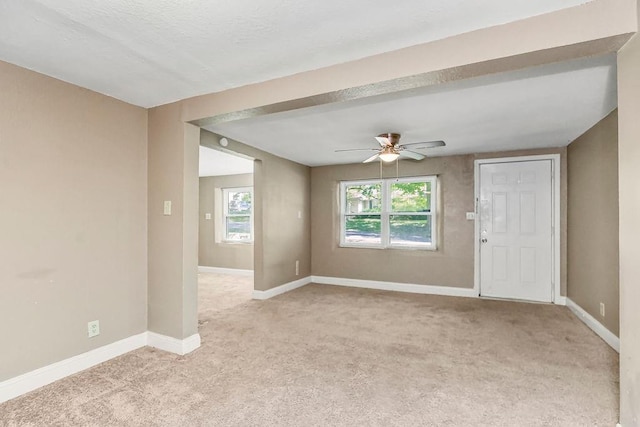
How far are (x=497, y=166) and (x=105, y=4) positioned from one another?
4881mm

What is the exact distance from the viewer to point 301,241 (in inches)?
228

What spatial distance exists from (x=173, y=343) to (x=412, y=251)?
12.3 feet


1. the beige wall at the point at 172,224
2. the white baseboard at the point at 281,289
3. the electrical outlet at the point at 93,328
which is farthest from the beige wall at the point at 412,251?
the electrical outlet at the point at 93,328

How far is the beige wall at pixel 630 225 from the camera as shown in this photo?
1.54 meters

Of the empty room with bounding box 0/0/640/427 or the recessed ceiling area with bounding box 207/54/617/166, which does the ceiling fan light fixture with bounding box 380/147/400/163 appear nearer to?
the empty room with bounding box 0/0/640/427

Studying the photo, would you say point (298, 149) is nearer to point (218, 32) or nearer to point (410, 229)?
point (410, 229)

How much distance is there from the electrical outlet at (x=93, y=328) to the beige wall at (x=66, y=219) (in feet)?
0.13

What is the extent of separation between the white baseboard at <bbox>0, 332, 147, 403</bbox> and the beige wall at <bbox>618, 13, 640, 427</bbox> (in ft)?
11.2

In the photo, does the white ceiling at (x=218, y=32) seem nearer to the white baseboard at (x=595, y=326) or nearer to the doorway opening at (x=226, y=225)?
the white baseboard at (x=595, y=326)

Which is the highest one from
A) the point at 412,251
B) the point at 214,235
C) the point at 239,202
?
the point at 239,202

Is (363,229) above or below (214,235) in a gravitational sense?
above

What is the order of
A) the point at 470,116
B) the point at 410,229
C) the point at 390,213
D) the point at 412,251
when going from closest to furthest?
the point at 470,116 < the point at 412,251 < the point at 410,229 < the point at 390,213

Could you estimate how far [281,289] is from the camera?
518 cm

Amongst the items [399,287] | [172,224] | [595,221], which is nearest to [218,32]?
[172,224]
